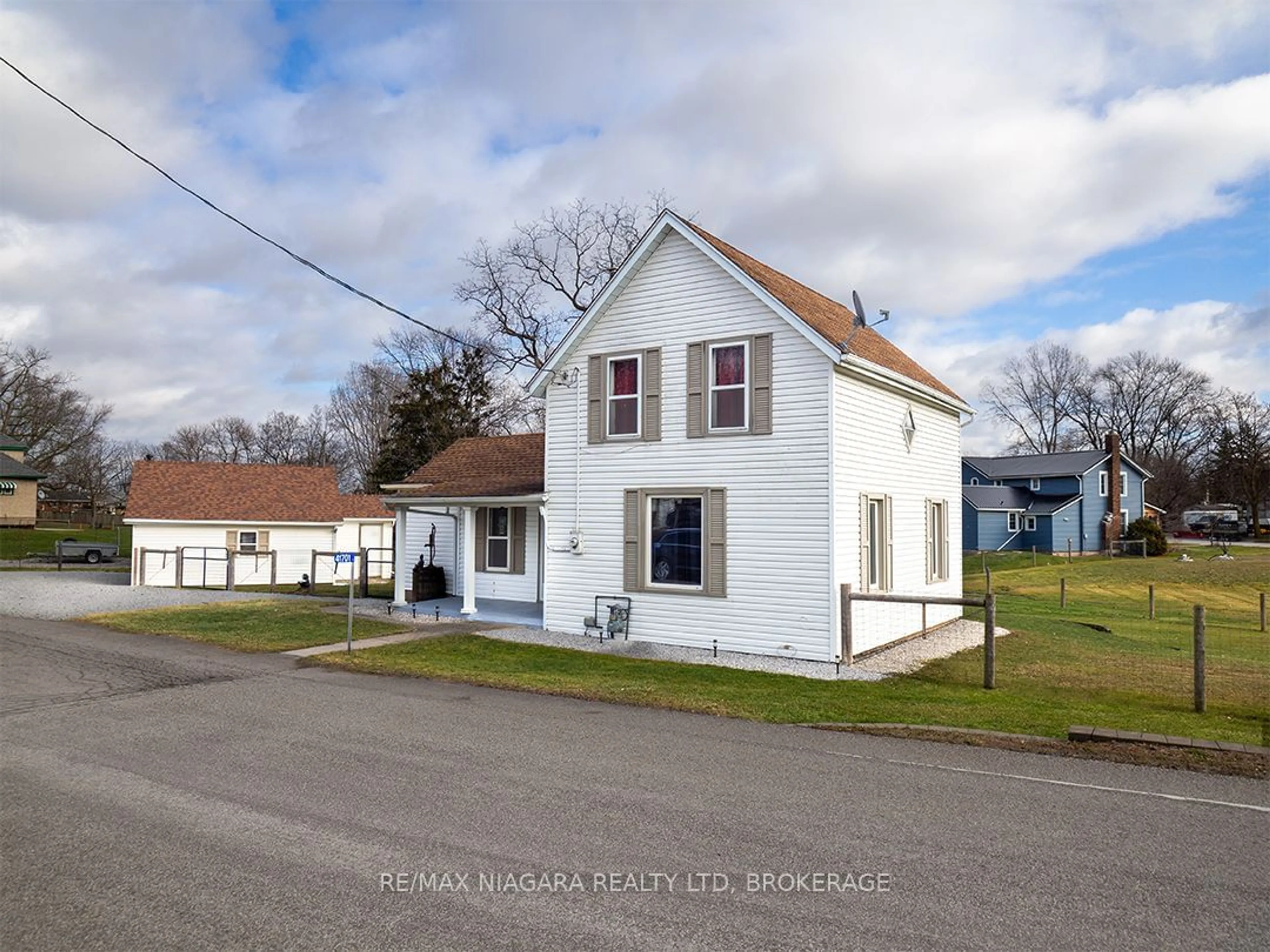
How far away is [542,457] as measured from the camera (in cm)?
2173

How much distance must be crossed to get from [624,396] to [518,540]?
6258 mm

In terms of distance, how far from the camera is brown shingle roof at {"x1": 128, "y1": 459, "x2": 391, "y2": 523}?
31.3 m

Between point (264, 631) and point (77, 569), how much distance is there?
26.1m

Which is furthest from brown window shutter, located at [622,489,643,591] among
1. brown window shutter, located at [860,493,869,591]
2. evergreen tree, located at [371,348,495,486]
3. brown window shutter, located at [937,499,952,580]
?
evergreen tree, located at [371,348,495,486]

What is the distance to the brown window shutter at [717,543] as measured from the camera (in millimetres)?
14141

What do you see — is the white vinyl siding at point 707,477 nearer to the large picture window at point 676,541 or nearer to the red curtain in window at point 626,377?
the large picture window at point 676,541

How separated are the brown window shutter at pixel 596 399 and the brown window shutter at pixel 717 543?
2582 millimetres

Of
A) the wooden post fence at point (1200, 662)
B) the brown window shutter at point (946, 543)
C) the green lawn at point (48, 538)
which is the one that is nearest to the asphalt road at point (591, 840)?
the wooden post fence at point (1200, 662)

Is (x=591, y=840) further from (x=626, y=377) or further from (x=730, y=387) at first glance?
(x=626, y=377)

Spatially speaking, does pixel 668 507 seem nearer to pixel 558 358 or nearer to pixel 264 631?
pixel 558 358

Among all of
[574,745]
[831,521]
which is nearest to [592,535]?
[831,521]

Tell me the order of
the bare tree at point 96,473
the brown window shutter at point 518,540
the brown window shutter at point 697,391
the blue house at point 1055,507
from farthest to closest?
the bare tree at point 96,473 → the blue house at point 1055,507 → the brown window shutter at point 518,540 → the brown window shutter at point 697,391

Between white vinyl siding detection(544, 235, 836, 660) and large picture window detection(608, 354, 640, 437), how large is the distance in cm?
24

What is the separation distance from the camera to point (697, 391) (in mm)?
14633
